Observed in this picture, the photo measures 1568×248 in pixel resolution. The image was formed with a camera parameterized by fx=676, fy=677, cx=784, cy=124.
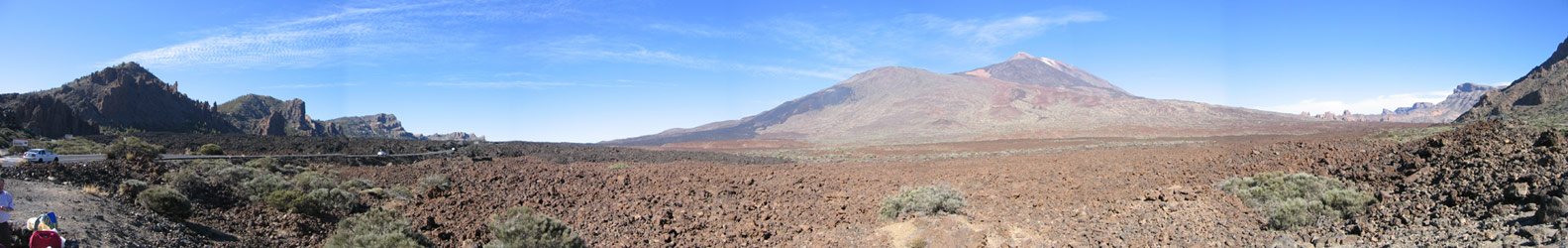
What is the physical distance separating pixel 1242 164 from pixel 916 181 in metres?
7.12

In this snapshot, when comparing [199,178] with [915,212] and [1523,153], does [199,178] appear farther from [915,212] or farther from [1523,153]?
[1523,153]

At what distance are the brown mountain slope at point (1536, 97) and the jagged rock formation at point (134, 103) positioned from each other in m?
81.0

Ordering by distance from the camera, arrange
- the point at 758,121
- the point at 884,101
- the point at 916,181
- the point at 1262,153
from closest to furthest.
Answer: the point at 1262,153 → the point at 916,181 → the point at 884,101 → the point at 758,121

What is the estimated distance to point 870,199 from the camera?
47.5 ft

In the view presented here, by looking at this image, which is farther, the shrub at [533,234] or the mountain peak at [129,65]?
the mountain peak at [129,65]

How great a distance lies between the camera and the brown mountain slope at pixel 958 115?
257 feet

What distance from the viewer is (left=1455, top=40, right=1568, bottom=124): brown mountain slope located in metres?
33.5

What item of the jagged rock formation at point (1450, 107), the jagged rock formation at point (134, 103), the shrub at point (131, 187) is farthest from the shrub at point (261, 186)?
the jagged rock formation at point (1450, 107)

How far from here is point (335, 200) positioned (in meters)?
12.4

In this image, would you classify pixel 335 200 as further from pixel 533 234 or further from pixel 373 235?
pixel 533 234

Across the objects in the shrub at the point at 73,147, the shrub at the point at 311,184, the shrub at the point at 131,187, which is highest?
the shrub at the point at 73,147

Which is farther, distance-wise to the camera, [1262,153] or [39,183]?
[1262,153]

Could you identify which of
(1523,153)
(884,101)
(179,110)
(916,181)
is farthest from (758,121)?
(1523,153)

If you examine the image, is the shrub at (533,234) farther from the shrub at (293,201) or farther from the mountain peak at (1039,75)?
the mountain peak at (1039,75)
